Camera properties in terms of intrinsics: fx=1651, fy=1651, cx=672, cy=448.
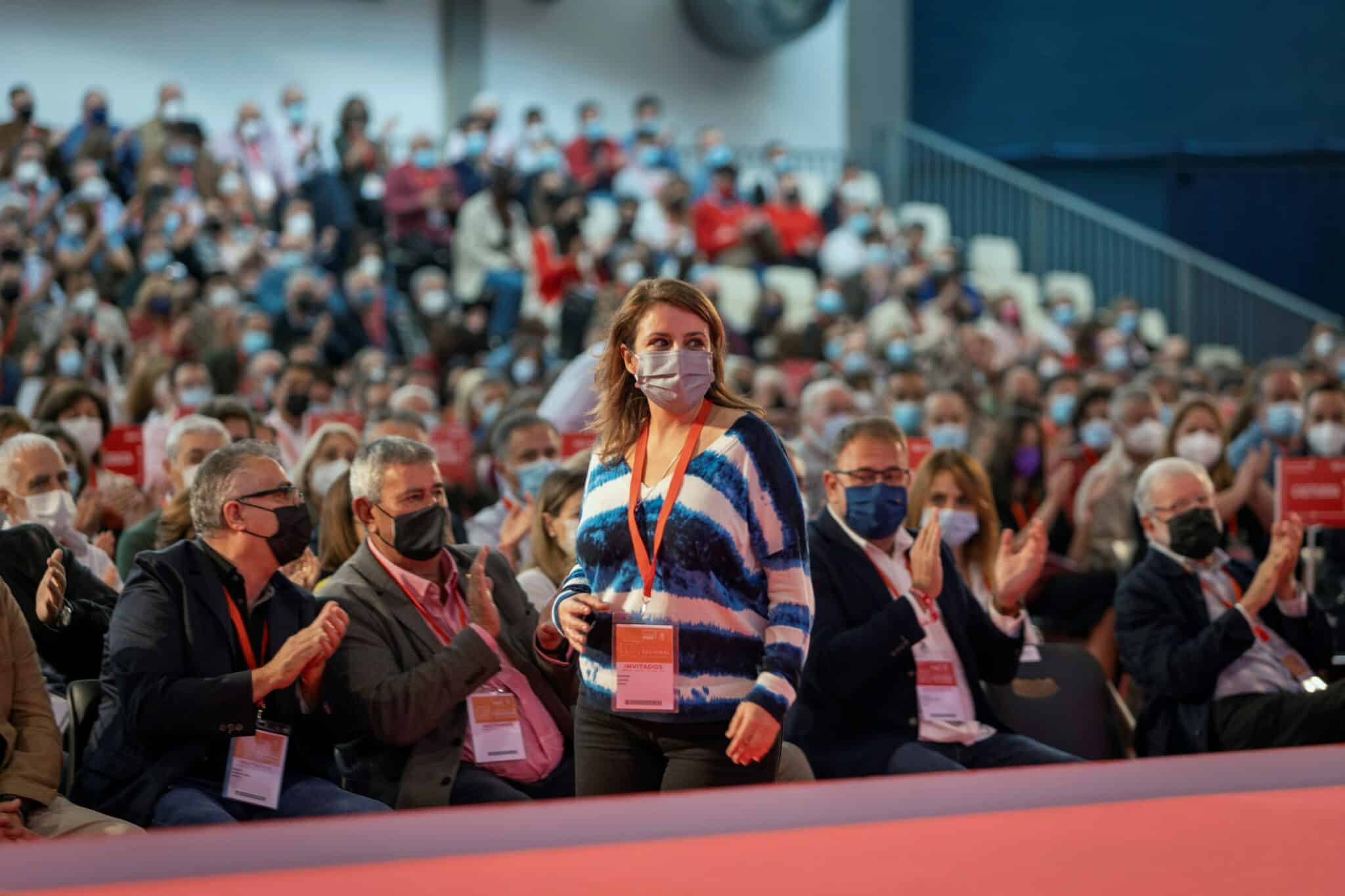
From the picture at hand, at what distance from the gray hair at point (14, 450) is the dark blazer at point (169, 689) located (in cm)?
92

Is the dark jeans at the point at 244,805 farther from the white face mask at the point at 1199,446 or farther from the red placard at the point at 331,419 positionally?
the white face mask at the point at 1199,446

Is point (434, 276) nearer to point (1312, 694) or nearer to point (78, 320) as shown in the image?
point (78, 320)

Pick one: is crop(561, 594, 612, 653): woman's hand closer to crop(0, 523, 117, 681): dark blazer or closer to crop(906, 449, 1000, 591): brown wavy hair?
crop(0, 523, 117, 681): dark blazer

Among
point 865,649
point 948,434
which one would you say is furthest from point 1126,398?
point 865,649

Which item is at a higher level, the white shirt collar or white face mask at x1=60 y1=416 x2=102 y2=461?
white face mask at x1=60 y1=416 x2=102 y2=461

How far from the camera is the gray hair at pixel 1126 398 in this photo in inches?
301

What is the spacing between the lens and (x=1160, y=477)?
4711 millimetres

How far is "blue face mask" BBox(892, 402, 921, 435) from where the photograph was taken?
8.77m

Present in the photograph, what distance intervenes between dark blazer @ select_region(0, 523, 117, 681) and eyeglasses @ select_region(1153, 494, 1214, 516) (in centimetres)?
285

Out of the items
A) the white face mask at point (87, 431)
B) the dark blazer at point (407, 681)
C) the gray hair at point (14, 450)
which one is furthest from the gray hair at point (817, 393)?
the gray hair at point (14, 450)

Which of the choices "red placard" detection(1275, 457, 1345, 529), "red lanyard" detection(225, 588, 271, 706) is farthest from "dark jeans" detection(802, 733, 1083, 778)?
"red placard" detection(1275, 457, 1345, 529)

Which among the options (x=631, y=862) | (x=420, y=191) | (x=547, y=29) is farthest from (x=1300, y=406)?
(x=547, y=29)

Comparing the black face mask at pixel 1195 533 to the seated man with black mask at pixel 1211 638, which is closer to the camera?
the seated man with black mask at pixel 1211 638

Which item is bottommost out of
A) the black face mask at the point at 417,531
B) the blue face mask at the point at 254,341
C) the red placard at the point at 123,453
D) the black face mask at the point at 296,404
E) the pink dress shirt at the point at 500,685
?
the pink dress shirt at the point at 500,685
